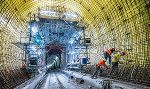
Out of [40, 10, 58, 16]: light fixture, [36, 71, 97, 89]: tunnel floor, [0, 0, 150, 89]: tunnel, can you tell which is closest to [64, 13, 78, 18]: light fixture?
[0, 0, 150, 89]: tunnel

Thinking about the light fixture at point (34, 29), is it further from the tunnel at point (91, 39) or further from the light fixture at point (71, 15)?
the light fixture at point (71, 15)

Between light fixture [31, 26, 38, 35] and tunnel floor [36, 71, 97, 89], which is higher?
light fixture [31, 26, 38, 35]

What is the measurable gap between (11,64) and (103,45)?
22.4ft

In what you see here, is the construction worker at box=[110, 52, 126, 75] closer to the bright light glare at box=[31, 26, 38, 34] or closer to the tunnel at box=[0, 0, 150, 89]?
the tunnel at box=[0, 0, 150, 89]

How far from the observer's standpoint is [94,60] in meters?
19.0

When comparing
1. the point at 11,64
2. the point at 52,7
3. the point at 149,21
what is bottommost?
the point at 11,64

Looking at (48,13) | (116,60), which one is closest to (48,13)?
(48,13)

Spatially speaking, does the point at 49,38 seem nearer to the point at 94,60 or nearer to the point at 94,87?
the point at 94,60

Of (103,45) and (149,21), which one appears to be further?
(103,45)

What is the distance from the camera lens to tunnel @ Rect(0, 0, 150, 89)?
10906 millimetres

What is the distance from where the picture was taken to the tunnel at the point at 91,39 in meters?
10.9

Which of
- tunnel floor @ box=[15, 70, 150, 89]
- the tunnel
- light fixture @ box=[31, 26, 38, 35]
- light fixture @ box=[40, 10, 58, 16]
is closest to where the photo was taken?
tunnel floor @ box=[15, 70, 150, 89]

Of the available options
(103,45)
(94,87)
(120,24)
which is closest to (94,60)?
(103,45)

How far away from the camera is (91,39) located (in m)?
20.4
